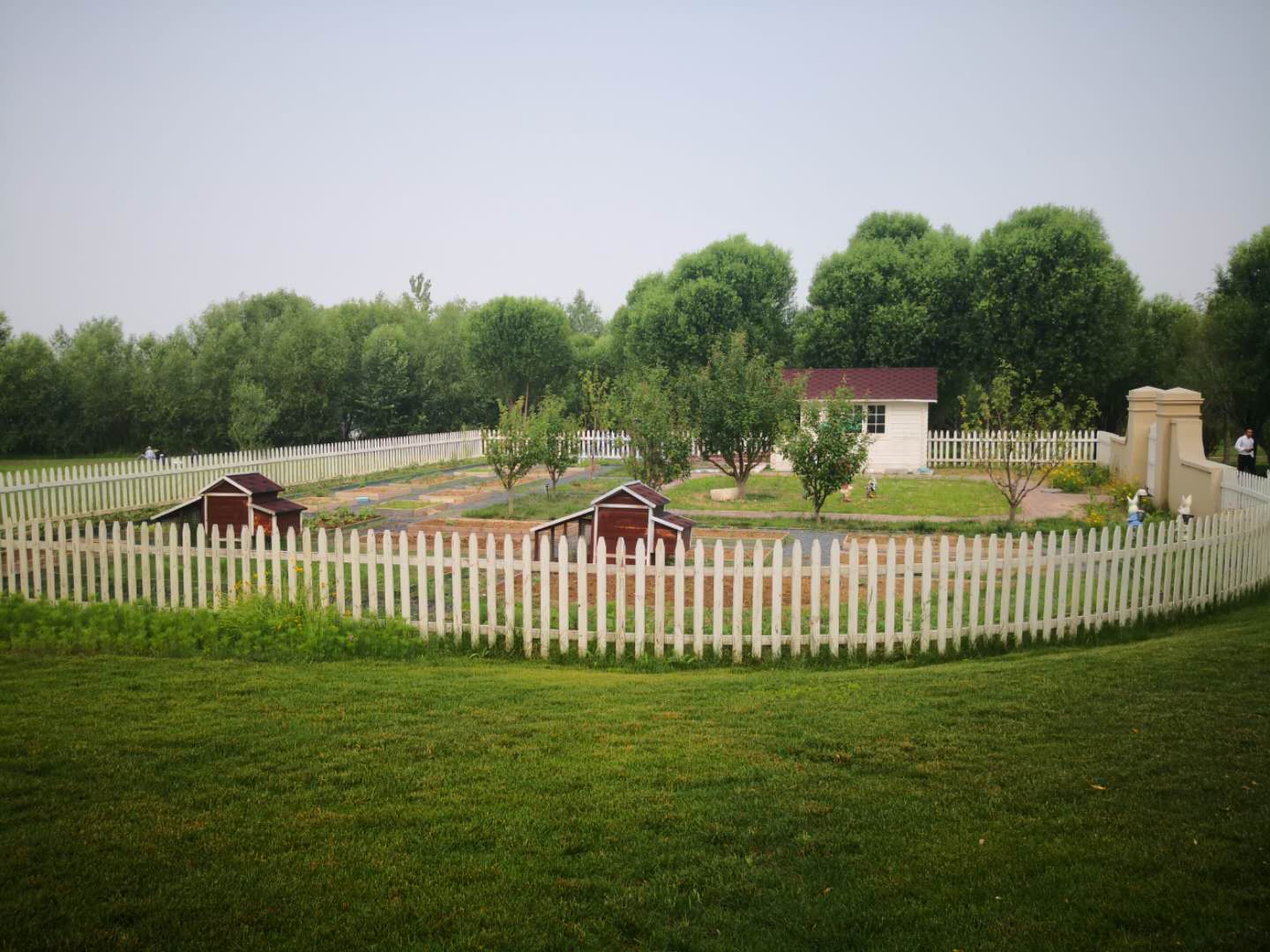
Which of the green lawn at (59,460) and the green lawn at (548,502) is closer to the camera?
the green lawn at (548,502)

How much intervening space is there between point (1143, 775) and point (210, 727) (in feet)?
18.2

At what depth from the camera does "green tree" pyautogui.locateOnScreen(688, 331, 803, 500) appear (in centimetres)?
2211

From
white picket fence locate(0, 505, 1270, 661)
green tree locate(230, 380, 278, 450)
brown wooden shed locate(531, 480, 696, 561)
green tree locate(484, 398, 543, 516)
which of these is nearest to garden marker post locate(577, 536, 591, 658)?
white picket fence locate(0, 505, 1270, 661)

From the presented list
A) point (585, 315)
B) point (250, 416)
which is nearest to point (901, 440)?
point (250, 416)

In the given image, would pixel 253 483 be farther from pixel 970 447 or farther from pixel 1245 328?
pixel 1245 328

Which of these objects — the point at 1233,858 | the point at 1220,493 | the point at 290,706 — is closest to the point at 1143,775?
the point at 1233,858

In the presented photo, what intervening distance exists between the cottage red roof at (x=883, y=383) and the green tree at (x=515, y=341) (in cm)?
1893

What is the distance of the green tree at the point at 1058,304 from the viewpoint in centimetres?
3738

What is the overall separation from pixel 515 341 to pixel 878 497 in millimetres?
31495

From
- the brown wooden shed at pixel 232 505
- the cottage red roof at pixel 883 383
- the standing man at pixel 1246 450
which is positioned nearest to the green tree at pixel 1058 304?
the cottage red roof at pixel 883 383

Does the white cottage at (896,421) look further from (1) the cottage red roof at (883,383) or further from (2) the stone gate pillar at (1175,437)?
(2) the stone gate pillar at (1175,437)

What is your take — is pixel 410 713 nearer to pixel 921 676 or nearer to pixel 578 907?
pixel 578 907

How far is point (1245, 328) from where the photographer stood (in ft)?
107

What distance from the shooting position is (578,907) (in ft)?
12.7
